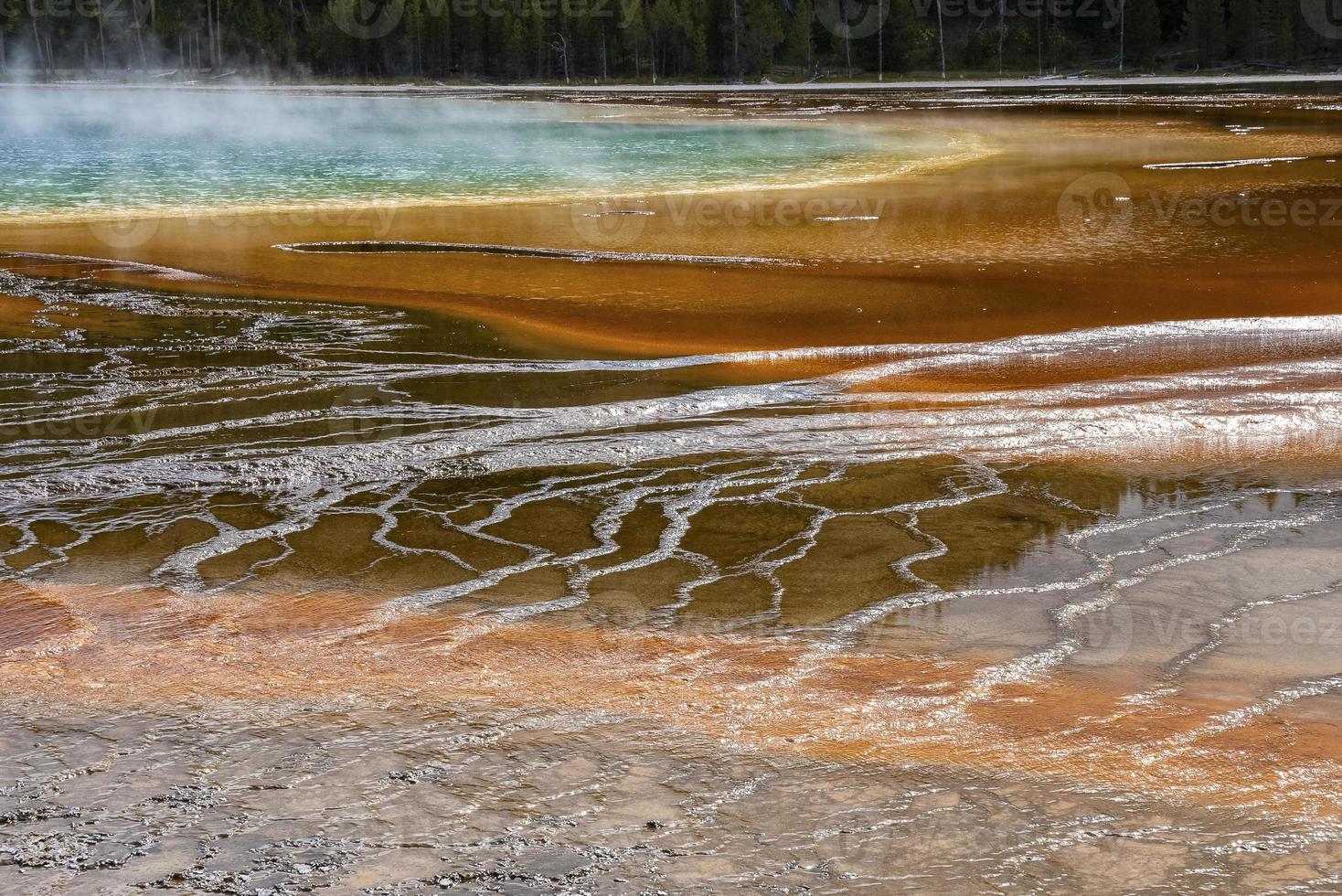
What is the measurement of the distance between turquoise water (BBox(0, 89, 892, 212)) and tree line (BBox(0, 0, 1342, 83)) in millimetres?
25705

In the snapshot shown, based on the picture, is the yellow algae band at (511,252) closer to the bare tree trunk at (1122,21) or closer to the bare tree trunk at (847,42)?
the bare tree trunk at (1122,21)

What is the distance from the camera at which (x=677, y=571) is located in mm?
4895

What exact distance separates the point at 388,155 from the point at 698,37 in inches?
1882

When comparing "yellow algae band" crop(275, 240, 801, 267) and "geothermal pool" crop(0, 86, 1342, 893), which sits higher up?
"yellow algae band" crop(275, 240, 801, 267)

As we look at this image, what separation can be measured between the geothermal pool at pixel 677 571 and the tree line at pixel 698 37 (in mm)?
56913

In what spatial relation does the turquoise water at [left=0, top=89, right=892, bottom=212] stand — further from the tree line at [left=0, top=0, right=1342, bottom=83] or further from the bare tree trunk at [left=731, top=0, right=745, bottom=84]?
the tree line at [left=0, top=0, right=1342, bottom=83]

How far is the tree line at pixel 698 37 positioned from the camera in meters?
63.6

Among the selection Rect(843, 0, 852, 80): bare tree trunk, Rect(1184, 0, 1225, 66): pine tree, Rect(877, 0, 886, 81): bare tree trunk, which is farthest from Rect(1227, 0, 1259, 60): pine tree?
Rect(843, 0, 852, 80): bare tree trunk

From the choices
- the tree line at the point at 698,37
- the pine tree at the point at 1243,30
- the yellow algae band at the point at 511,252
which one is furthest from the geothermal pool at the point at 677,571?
the tree line at the point at 698,37

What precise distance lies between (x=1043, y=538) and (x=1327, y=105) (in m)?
37.5

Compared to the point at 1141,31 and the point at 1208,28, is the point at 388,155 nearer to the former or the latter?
the point at 1141,31

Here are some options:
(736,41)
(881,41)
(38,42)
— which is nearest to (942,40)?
(881,41)

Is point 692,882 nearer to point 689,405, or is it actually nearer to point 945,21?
point 689,405

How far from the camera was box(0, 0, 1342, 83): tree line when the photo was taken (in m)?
63.6
